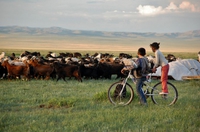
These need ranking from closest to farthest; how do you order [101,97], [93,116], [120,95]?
[93,116]
[120,95]
[101,97]

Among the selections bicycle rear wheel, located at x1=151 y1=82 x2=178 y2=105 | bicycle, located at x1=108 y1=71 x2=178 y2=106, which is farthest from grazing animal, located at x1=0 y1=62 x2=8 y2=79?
bicycle rear wheel, located at x1=151 y1=82 x2=178 y2=105

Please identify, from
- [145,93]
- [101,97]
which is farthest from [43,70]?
[145,93]

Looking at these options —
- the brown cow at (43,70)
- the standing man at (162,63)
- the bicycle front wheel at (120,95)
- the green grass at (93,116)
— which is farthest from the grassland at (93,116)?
the brown cow at (43,70)

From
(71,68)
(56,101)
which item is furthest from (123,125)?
(71,68)

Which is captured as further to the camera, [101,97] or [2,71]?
[2,71]

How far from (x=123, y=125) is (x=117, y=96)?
277 centimetres

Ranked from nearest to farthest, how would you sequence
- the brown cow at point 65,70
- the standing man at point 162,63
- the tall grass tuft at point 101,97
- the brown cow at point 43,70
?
the standing man at point 162,63 < the tall grass tuft at point 101,97 < the brown cow at point 65,70 < the brown cow at point 43,70

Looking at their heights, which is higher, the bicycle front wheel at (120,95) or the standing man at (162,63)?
the standing man at (162,63)

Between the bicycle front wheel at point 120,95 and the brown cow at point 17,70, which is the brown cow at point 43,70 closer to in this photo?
the brown cow at point 17,70

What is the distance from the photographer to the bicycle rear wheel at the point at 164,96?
9711mm

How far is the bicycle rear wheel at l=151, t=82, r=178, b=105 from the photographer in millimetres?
9711

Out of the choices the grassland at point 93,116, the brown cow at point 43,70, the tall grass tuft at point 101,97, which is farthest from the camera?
the brown cow at point 43,70

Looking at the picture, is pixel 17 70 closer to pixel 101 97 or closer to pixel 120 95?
pixel 101 97

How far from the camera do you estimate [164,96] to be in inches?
389
